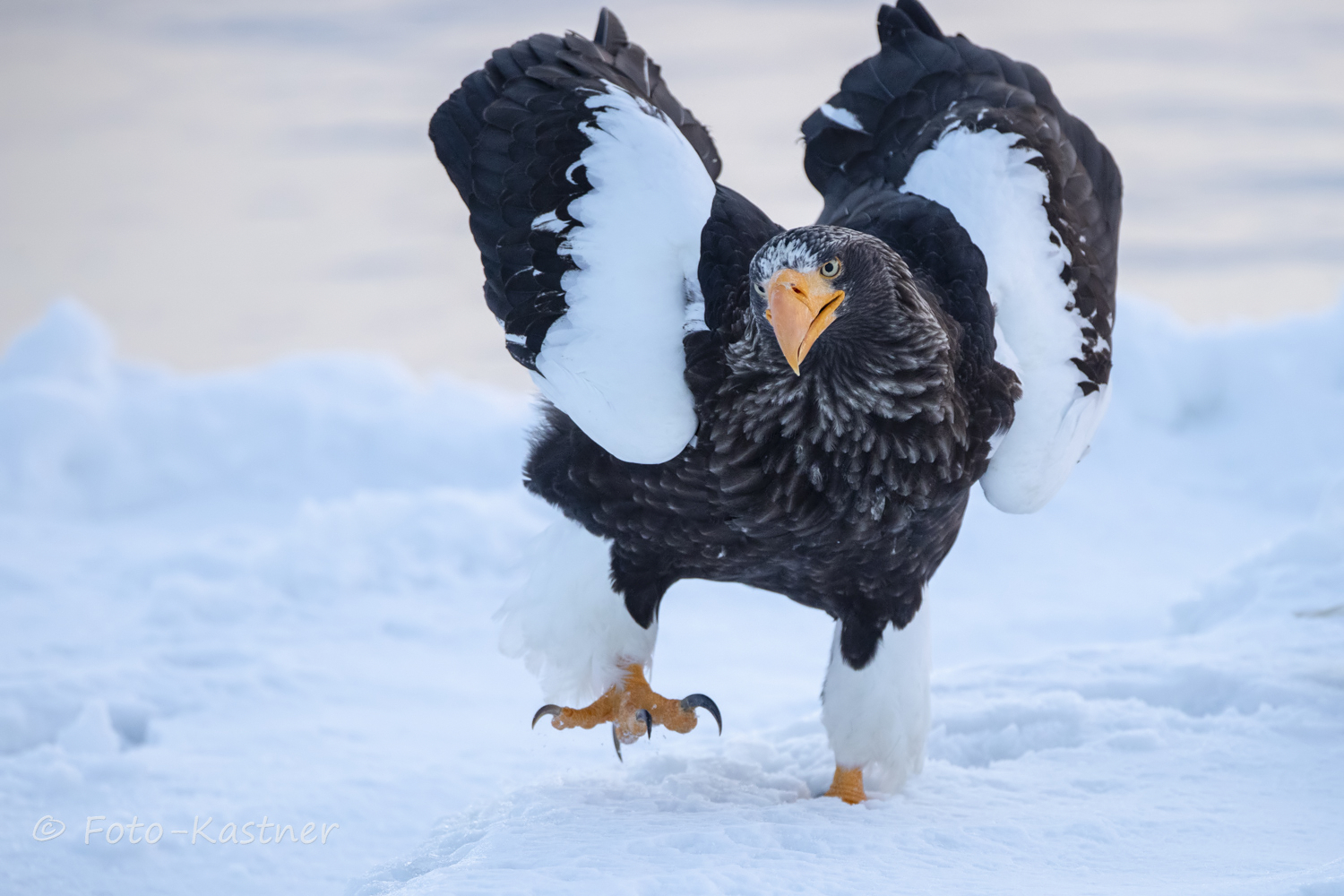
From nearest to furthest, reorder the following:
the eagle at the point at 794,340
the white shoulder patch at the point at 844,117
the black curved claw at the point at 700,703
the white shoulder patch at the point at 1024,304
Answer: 1. the eagle at the point at 794,340
2. the white shoulder patch at the point at 1024,304
3. the black curved claw at the point at 700,703
4. the white shoulder patch at the point at 844,117

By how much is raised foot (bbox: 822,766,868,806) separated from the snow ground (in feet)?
0.34

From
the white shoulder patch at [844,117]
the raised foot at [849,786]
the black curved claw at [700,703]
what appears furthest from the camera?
the white shoulder patch at [844,117]

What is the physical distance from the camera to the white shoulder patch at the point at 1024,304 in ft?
12.0

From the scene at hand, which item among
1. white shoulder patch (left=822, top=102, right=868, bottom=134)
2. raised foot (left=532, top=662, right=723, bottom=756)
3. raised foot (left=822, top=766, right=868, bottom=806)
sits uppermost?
white shoulder patch (left=822, top=102, right=868, bottom=134)

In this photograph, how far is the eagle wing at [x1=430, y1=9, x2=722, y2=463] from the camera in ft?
11.0

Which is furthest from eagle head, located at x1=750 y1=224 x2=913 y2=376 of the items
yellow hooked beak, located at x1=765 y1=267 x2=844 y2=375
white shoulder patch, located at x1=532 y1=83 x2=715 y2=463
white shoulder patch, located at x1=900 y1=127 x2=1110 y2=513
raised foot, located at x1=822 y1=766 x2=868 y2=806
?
raised foot, located at x1=822 y1=766 x2=868 y2=806

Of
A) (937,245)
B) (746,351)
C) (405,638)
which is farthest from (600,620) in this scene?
(405,638)

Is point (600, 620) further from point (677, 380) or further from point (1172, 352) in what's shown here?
point (1172, 352)

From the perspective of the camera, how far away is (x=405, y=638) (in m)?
6.94

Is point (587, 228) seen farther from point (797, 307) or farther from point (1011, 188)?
point (1011, 188)

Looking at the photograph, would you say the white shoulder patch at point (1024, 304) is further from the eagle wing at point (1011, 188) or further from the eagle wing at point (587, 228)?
the eagle wing at point (587, 228)

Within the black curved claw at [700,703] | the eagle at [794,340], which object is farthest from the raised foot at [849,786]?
the black curved claw at [700,703]

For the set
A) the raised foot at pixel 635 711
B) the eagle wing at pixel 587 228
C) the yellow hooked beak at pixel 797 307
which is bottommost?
the raised foot at pixel 635 711

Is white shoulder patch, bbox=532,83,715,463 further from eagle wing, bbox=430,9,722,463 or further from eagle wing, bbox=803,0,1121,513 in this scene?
eagle wing, bbox=803,0,1121,513
